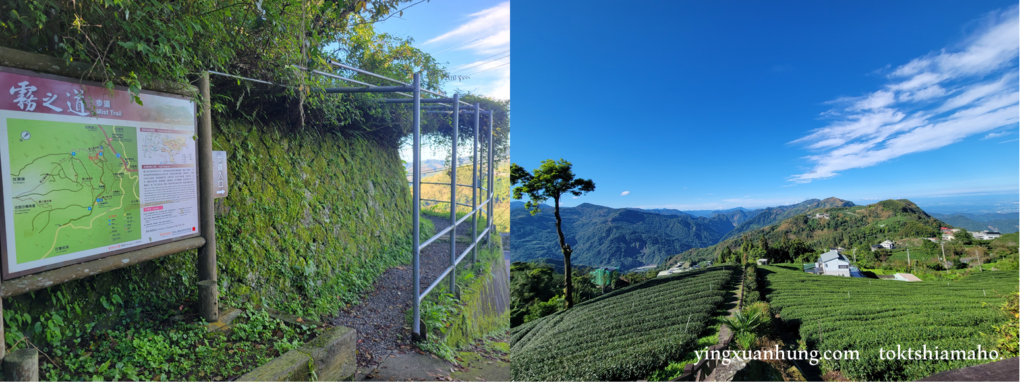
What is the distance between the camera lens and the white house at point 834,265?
198 cm

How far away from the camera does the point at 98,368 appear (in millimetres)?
1918

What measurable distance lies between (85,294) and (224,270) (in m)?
0.83

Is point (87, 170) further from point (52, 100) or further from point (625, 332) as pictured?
point (625, 332)

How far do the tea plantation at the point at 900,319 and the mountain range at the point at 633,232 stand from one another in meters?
0.58

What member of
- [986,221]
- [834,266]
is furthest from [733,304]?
[986,221]

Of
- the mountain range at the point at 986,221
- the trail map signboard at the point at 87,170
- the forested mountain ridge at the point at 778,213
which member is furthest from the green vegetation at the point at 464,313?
the mountain range at the point at 986,221

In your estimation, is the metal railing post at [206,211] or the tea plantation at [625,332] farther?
the metal railing post at [206,211]

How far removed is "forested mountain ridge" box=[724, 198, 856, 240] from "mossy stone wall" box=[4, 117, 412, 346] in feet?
10.9

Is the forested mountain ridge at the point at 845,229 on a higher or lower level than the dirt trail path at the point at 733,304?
higher

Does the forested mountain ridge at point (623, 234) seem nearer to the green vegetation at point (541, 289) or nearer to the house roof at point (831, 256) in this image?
the green vegetation at point (541, 289)

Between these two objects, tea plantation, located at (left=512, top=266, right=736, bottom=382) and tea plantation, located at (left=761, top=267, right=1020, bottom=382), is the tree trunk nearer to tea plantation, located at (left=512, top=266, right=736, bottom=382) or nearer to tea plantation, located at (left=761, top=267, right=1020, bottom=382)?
tea plantation, located at (left=512, top=266, right=736, bottom=382)

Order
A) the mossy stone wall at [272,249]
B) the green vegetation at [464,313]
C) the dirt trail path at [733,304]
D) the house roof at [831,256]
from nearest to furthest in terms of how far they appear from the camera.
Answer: the dirt trail path at [733,304] < the house roof at [831,256] < the mossy stone wall at [272,249] < the green vegetation at [464,313]

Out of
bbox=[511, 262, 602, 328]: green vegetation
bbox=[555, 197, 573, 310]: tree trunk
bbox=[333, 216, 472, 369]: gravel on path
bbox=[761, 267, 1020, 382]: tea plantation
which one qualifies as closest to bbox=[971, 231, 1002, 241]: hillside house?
bbox=[761, 267, 1020, 382]: tea plantation
